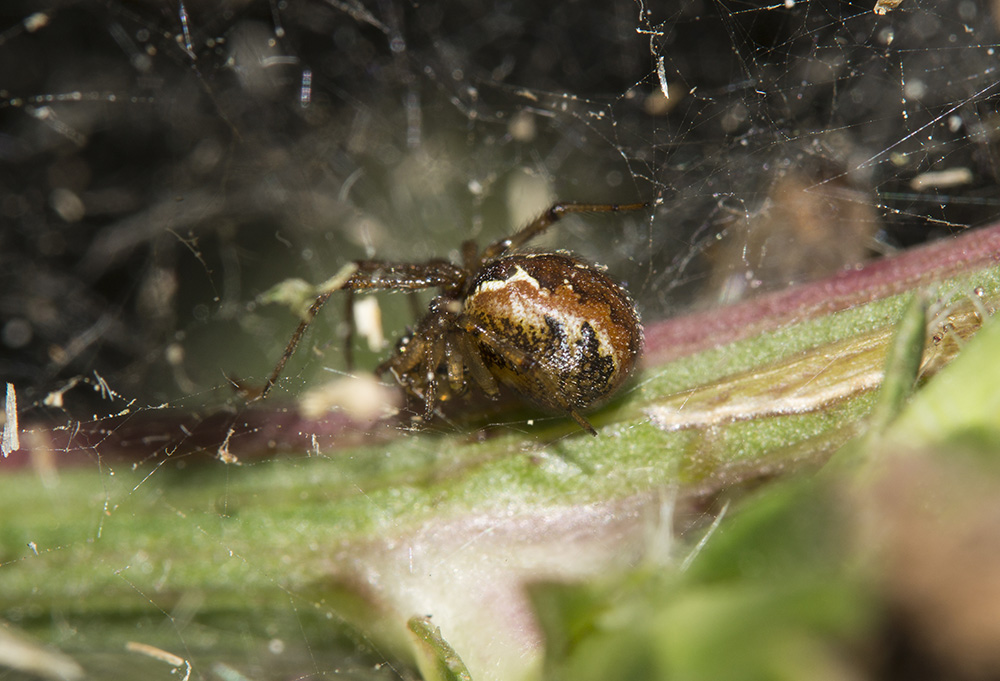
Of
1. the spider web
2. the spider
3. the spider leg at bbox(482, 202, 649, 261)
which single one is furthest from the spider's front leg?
the spider leg at bbox(482, 202, 649, 261)

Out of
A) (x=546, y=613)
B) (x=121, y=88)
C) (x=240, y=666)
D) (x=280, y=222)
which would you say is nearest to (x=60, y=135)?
(x=121, y=88)

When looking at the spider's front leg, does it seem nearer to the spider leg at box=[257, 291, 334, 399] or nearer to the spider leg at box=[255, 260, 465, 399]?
the spider leg at box=[255, 260, 465, 399]

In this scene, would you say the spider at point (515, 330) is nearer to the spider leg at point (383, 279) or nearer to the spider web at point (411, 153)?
the spider leg at point (383, 279)

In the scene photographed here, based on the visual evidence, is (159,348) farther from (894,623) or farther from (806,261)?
(894,623)

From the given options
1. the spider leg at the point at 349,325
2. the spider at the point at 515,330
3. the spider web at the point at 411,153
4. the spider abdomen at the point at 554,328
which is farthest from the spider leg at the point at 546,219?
the spider leg at the point at 349,325

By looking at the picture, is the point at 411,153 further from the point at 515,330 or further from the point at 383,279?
the point at 515,330

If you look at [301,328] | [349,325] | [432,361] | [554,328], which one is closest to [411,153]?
[349,325]
